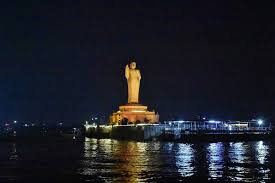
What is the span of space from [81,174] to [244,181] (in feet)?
30.2

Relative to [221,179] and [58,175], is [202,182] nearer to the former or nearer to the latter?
[221,179]

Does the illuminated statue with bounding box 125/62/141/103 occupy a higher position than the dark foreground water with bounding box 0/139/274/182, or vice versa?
the illuminated statue with bounding box 125/62/141/103

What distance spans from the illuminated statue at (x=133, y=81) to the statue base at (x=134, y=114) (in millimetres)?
1893

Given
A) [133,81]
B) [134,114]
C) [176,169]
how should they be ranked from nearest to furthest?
[176,169], [134,114], [133,81]

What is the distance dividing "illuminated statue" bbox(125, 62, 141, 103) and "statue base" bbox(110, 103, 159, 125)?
74.5 inches

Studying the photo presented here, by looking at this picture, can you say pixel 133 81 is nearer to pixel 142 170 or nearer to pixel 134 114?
pixel 134 114

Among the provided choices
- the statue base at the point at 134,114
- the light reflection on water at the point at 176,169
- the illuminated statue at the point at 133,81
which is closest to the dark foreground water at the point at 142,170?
the light reflection on water at the point at 176,169

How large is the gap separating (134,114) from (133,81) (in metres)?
7.24

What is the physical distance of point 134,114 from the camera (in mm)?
95625

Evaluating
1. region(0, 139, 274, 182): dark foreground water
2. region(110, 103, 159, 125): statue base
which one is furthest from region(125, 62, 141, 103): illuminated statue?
region(0, 139, 274, 182): dark foreground water

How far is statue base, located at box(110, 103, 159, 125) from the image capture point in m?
95.2

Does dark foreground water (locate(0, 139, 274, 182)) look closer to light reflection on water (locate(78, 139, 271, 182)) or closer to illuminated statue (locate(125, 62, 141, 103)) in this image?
light reflection on water (locate(78, 139, 271, 182))

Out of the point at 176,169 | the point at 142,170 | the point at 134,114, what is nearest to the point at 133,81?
the point at 134,114

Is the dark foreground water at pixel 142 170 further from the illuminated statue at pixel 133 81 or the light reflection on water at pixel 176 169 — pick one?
the illuminated statue at pixel 133 81
